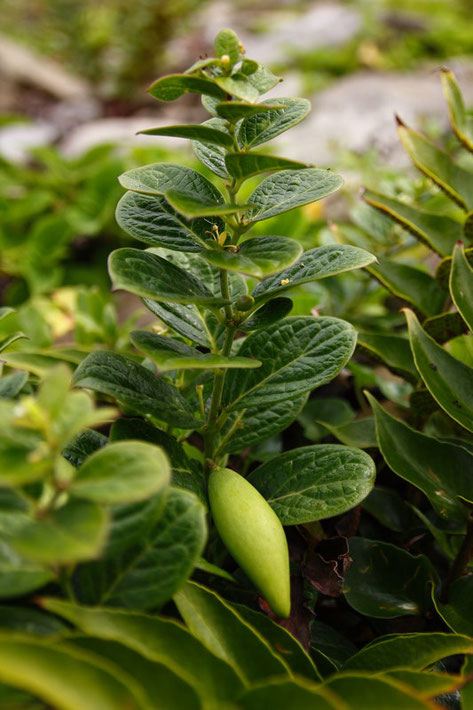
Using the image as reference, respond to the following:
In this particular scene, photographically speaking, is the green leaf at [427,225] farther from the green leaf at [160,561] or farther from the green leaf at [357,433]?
the green leaf at [160,561]

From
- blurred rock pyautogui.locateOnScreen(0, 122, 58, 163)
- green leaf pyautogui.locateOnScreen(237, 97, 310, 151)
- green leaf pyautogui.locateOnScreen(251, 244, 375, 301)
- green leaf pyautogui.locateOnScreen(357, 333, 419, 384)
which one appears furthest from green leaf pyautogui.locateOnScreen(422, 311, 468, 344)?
blurred rock pyautogui.locateOnScreen(0, 122, 58, 163)

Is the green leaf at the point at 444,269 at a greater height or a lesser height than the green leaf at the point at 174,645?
greater

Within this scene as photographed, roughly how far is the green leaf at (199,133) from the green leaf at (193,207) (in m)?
0.05

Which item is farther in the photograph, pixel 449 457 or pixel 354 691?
pixel 449 457

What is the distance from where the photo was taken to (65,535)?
15.5 inches

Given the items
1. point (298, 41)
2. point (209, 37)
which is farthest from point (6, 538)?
point (209, 37)

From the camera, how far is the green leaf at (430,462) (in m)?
0.73

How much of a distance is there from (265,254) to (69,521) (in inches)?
11.7

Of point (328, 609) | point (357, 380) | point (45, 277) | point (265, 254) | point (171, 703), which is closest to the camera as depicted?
point (171, 703)

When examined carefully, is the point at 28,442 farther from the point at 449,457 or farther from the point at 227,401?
the point at 449,457

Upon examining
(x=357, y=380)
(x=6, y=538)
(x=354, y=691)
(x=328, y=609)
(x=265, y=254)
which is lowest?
(x=328, y=609)

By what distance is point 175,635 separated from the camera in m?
0.47

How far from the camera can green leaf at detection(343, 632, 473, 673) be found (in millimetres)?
560

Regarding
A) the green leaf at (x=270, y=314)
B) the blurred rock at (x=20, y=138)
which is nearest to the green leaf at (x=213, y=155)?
the green leaf at (x=270, y=314)
